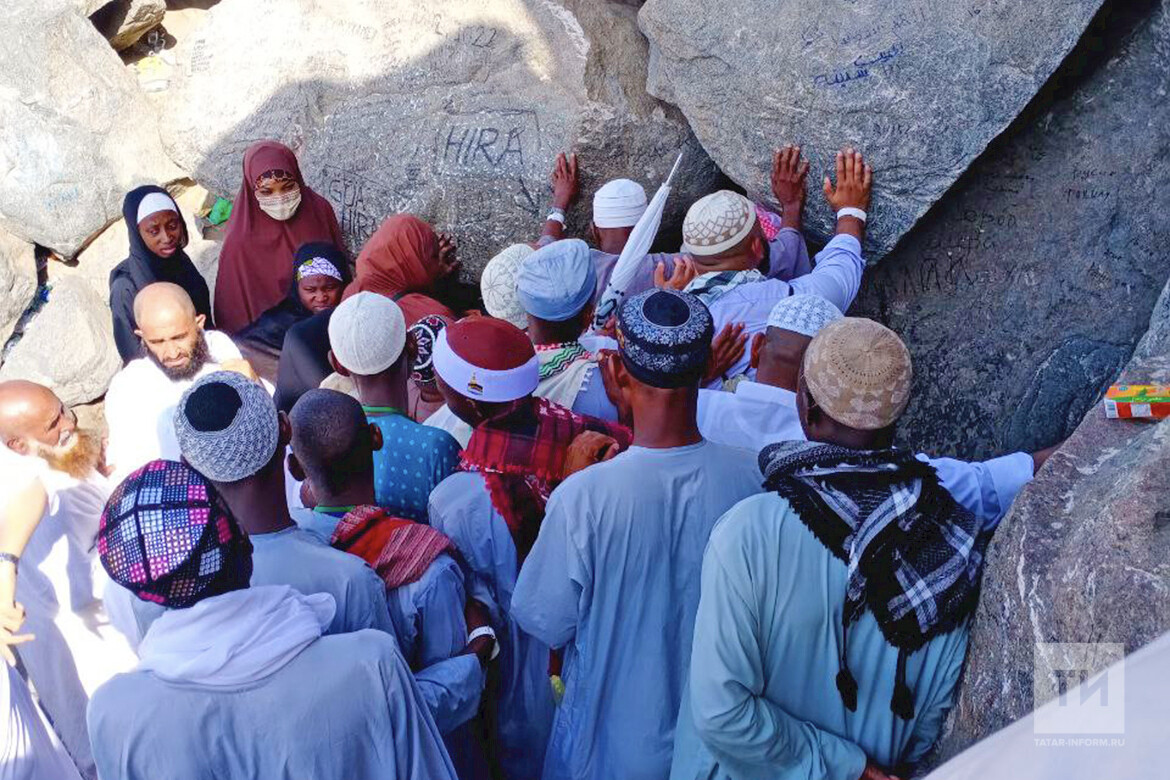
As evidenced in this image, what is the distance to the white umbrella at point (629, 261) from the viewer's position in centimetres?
381

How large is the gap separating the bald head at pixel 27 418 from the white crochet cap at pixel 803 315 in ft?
7.11

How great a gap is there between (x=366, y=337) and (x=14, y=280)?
4.78 m

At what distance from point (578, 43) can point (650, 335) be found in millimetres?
3272

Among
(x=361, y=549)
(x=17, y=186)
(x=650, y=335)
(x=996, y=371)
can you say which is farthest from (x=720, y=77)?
(x=17, y=186)

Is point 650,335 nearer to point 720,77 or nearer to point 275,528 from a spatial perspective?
point 275,528

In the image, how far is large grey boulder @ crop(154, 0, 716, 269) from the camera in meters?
5.00

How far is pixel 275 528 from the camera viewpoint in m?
2.41

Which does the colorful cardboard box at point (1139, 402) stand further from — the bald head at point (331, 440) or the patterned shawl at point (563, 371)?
the bald head at point (331, 440)

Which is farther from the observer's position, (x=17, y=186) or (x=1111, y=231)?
(x=17, y=186)

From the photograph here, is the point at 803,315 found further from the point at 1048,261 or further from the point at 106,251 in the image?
the point at 106,251

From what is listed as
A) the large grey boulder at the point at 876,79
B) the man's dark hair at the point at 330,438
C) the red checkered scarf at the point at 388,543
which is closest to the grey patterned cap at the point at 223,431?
the man's dark hair at the point at 330,438

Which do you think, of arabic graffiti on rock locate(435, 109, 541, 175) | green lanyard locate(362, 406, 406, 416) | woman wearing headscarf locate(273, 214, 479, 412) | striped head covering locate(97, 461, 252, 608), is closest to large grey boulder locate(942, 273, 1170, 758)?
striped head covering locate(97, 461, 252, 608)

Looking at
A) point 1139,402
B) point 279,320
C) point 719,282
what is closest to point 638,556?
point 1139,402

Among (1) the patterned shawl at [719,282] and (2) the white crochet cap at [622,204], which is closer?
(1) the patterned shawl at [719,282]
